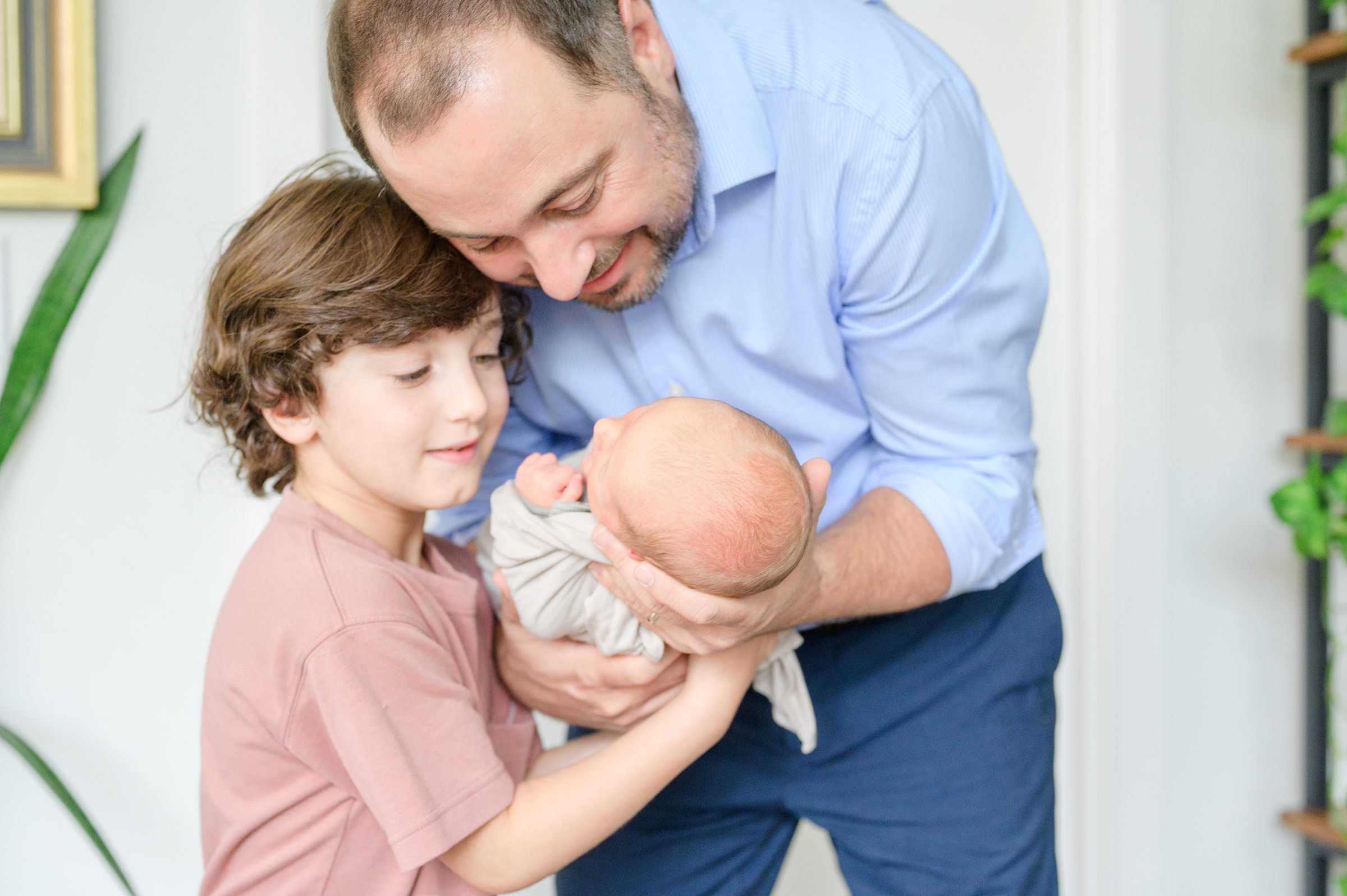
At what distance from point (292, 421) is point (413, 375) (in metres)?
0.14

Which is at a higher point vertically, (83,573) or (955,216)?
(955,216)

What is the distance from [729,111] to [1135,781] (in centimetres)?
180

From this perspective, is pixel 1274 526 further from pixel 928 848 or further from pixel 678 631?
pixel 678 631

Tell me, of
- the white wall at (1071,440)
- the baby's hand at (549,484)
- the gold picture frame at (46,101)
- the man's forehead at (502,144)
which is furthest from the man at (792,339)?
the gold picture frame at (46,101)

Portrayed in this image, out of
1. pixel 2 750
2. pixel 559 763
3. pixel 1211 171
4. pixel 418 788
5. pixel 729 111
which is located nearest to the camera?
pixel 418 788

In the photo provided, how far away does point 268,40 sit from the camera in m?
1.75

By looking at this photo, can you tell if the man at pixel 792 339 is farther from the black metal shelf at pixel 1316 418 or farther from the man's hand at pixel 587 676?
the black metal shelf at pixel 1316 418

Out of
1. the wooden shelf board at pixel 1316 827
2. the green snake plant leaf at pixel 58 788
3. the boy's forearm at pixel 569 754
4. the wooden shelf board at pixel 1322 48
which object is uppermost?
the wooden shelf board at pixel 1322 48

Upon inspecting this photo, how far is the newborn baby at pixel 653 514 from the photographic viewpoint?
949mm

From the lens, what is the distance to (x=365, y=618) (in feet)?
3.19

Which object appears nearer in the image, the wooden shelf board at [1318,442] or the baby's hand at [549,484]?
the baby's hand at [549,484]

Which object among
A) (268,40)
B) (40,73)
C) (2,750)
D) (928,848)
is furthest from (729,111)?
(2,750)

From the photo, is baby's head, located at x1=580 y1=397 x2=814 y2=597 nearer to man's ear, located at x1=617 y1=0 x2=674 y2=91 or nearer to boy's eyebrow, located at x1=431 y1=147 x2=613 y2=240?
boy's eyebrow, located at x1=431 y1=147 x2=613 y2=240

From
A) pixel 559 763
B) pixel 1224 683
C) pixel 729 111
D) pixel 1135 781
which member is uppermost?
pixel 729 111
